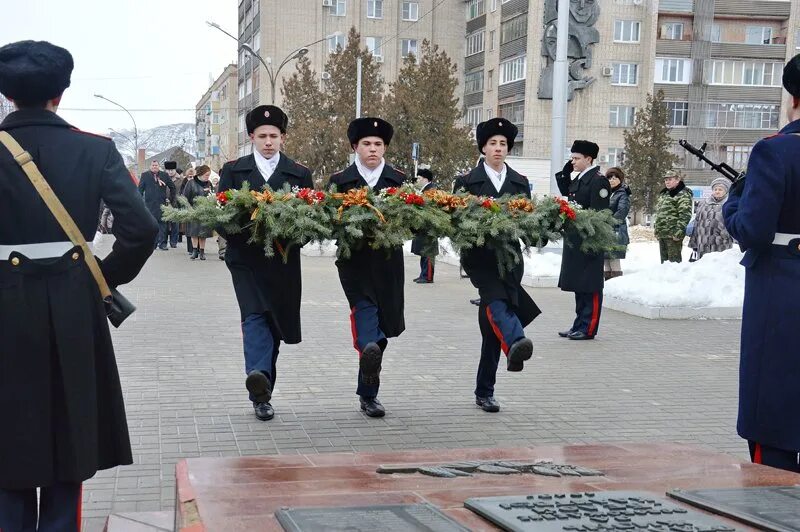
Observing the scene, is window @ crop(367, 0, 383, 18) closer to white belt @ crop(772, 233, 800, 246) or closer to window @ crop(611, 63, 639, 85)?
window @ crop(611, 63, 639, 85)

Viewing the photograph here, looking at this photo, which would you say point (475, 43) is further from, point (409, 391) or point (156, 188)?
point (409, 391)

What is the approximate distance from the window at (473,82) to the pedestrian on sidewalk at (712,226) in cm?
4977

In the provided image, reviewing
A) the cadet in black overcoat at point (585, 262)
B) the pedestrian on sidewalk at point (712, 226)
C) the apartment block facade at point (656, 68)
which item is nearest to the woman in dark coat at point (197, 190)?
the pedestrian on sidewalk at point (712, 226)

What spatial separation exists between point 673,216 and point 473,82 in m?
51.2

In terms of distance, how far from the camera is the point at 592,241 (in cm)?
677

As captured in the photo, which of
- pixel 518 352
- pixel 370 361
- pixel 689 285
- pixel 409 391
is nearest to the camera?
pixel 370 361

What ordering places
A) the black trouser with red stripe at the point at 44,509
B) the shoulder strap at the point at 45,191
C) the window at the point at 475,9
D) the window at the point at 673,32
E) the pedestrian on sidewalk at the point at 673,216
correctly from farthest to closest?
1. the window at the point at 475,9
2. the window at the point at 673,32
3. the pedestrian on sidewalk at the point at 673,216
4. the black trouser with red stripe at the point at 44,509
5. the shoulder strap at the point at 45,191

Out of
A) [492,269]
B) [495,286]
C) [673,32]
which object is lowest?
[495,286]

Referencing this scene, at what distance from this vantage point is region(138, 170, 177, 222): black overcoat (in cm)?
2275

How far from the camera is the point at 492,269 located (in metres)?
6.89

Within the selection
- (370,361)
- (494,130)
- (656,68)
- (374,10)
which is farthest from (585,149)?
(374,10)

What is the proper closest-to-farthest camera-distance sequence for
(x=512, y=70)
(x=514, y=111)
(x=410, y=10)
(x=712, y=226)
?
(x=712, y=226)
(x=514, y=111)
(x=512, y=70)
(x=410, y=10)

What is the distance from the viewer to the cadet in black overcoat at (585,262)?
418 inches

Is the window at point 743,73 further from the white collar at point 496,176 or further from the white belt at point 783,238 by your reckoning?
the white belt at point 783,238
